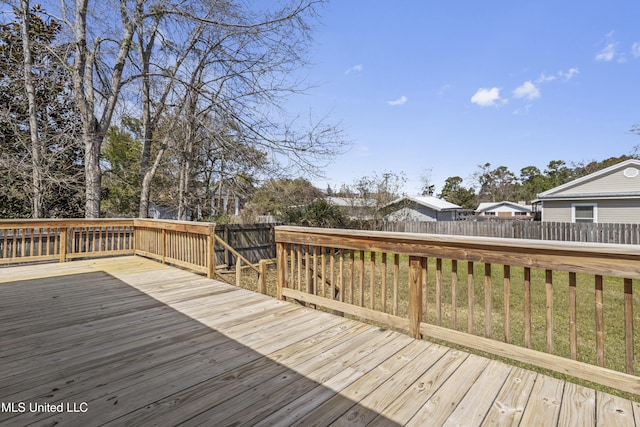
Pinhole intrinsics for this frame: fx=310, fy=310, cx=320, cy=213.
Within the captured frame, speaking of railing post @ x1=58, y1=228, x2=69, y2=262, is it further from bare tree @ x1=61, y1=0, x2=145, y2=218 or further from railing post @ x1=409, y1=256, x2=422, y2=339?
railing post @ x1=409, y1=256, x2=422, y2=339

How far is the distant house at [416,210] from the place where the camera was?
52.9 ft

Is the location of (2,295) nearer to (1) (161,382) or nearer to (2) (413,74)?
(1) (161,382)

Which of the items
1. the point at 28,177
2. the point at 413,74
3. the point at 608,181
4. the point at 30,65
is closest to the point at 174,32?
the point at 30,65

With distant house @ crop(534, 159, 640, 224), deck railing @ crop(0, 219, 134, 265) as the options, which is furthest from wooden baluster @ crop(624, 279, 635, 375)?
distant house @ crop(534, 159, 640, 224)

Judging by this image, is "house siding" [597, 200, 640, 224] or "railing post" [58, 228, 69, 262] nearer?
"railing post" [58, 228, 69, 262]

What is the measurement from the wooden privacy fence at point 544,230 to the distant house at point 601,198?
2005 mm

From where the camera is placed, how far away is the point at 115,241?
6566 mm

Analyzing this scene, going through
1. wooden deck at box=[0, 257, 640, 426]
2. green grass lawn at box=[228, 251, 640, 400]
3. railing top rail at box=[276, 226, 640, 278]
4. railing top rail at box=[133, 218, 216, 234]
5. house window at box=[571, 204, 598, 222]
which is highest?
house window at box=[571, 204, 598, 222]

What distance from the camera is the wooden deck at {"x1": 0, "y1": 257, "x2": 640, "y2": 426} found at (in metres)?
1.51

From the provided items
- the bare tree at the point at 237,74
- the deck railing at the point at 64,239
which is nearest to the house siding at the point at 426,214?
the bare tree at the point at 237,74

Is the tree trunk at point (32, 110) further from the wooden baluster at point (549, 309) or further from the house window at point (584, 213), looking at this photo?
the house window at point (584, 213)

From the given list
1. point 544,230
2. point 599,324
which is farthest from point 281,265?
point 544,230

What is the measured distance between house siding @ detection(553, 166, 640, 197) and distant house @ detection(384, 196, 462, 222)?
23.0ft

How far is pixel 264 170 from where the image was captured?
7656 millimetres
